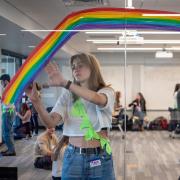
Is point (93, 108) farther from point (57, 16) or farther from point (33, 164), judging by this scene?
point (33, 164)

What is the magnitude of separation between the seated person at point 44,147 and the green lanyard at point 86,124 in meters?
1.42

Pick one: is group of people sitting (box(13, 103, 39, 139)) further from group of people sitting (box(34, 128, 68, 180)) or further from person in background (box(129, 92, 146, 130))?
person in background (box(129, 92, 146, 130))

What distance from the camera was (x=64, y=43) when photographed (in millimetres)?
3223

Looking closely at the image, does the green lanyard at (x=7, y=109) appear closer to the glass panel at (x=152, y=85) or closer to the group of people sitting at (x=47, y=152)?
the group of people sitting at (x=47, y=152)

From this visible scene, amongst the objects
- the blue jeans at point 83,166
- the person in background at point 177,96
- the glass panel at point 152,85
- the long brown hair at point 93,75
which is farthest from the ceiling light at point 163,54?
the blue jeans at point 83,166

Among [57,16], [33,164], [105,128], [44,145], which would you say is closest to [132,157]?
[33,164]

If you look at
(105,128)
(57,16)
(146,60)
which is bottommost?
(105,128)

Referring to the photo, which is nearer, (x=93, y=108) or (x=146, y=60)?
(x=93, y=108)

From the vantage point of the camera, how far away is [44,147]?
13.1ft

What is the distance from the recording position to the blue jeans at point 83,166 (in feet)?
5.99

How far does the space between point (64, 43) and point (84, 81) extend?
1329mm

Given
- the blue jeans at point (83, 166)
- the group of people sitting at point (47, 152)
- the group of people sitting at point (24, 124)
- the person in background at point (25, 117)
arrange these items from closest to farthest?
the blue jeans at point (83, 166) → the group of people sitting at point (47, 152) → the person in background at point (25, 117) → the group of people sitting at point (24, 124)

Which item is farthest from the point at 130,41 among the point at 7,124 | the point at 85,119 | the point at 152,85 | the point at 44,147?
the point at 85,119

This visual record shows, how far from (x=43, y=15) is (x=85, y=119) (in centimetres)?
245
